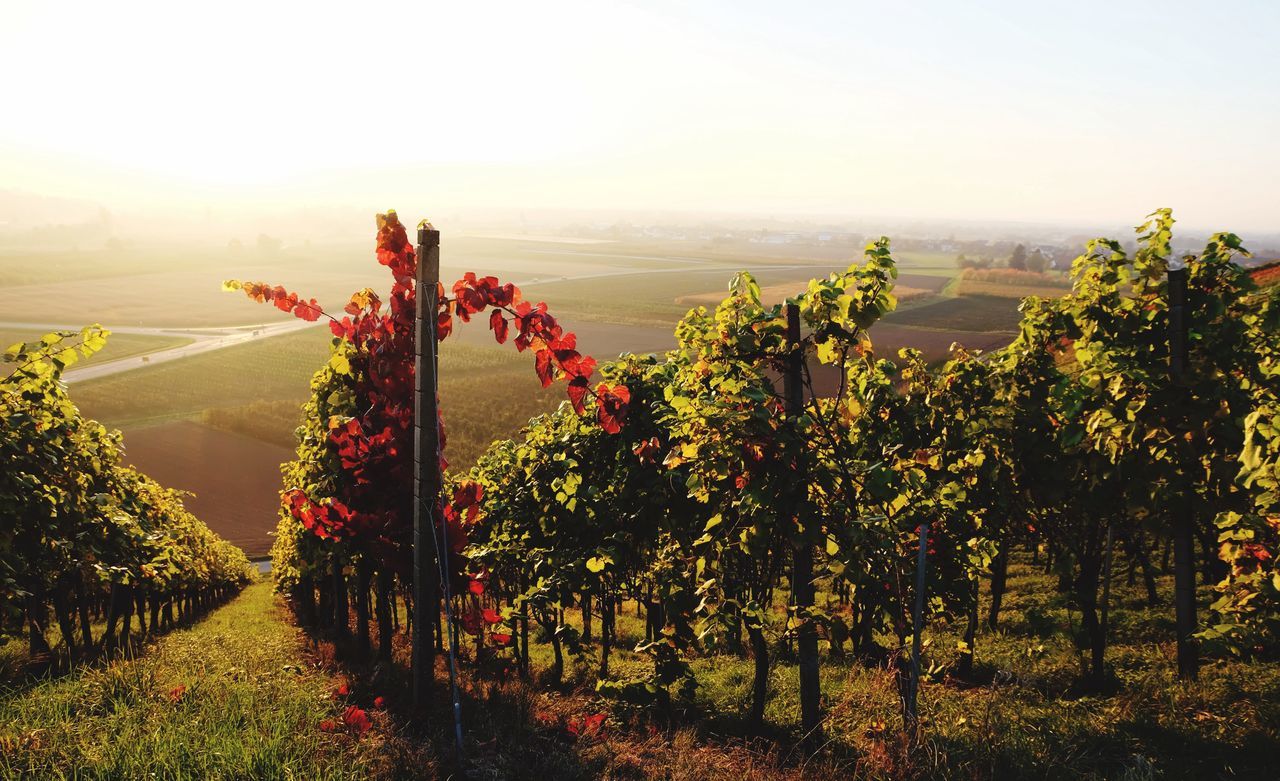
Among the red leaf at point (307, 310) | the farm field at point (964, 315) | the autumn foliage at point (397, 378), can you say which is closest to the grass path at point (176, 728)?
the autumn foliage at point (397, 378)

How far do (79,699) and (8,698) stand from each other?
0.63 meters

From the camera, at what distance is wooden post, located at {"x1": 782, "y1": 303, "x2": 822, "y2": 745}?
657 cm

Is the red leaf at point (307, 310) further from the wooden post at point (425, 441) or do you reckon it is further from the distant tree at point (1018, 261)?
the distant tree at point (1018, 261)

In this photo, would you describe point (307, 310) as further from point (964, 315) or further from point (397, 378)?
point (964, 315)

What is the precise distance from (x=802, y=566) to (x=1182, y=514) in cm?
425

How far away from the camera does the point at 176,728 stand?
543 centimetres

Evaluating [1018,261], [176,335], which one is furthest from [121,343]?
[1018,261]

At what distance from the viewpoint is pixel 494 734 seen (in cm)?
637

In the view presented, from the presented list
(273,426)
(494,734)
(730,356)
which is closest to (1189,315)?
(730,356)

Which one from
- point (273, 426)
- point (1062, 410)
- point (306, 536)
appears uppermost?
point (1062, 410)

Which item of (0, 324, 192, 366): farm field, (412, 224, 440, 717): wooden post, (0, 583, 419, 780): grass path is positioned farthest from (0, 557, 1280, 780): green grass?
(0, 324, 192, 366): farm field

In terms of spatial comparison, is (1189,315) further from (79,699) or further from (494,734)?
(79,699)

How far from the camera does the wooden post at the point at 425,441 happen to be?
552 cm

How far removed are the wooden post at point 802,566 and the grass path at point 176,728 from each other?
3.63 m
